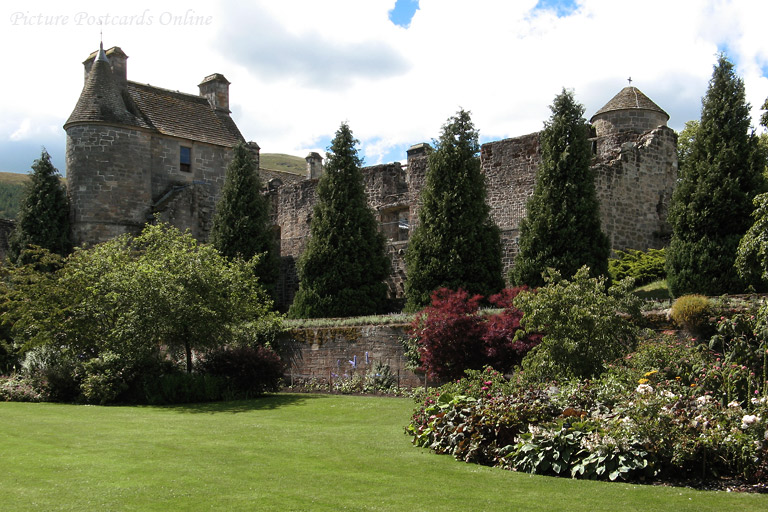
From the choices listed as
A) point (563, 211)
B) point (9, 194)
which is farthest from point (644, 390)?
point (9, 194)

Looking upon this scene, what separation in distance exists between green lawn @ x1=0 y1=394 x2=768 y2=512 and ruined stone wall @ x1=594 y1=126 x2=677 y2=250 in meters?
13.7

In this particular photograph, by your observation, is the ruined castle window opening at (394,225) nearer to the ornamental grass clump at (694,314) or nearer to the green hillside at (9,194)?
the ornamental grass clump at (694,314)

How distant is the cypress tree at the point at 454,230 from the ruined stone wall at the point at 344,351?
93.6 inches

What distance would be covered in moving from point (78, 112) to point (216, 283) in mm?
17001

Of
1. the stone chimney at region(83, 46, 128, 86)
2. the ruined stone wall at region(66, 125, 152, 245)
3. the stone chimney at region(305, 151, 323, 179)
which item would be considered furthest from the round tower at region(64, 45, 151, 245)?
the stone chimney at region(305, 151, 323, 179)

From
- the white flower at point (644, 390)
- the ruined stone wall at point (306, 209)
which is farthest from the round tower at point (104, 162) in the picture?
the white flower at point (644, 390)

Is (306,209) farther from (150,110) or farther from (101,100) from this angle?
(101,100)

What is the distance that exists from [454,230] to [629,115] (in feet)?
25.6

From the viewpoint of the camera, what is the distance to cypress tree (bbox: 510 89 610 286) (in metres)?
21.7

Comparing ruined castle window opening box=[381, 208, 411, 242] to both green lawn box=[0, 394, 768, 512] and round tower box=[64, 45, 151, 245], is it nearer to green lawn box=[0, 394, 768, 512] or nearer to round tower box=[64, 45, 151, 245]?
round tower box=[64, 45, 151, 245]

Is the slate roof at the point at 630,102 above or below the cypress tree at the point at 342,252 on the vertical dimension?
above

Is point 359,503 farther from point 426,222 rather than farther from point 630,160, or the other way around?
point 630,160

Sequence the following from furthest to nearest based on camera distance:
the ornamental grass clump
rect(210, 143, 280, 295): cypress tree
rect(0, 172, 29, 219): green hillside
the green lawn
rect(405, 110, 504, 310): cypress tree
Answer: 1. rect(0, 172, 29, 219): green hillside
2. rect(210, 143, 280, 295): cypress tree
3. rect(405, 110, 504, 310): cypress tree
4. the ornamental grass clump
5. the green lawn

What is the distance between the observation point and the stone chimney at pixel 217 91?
39.4 meters
